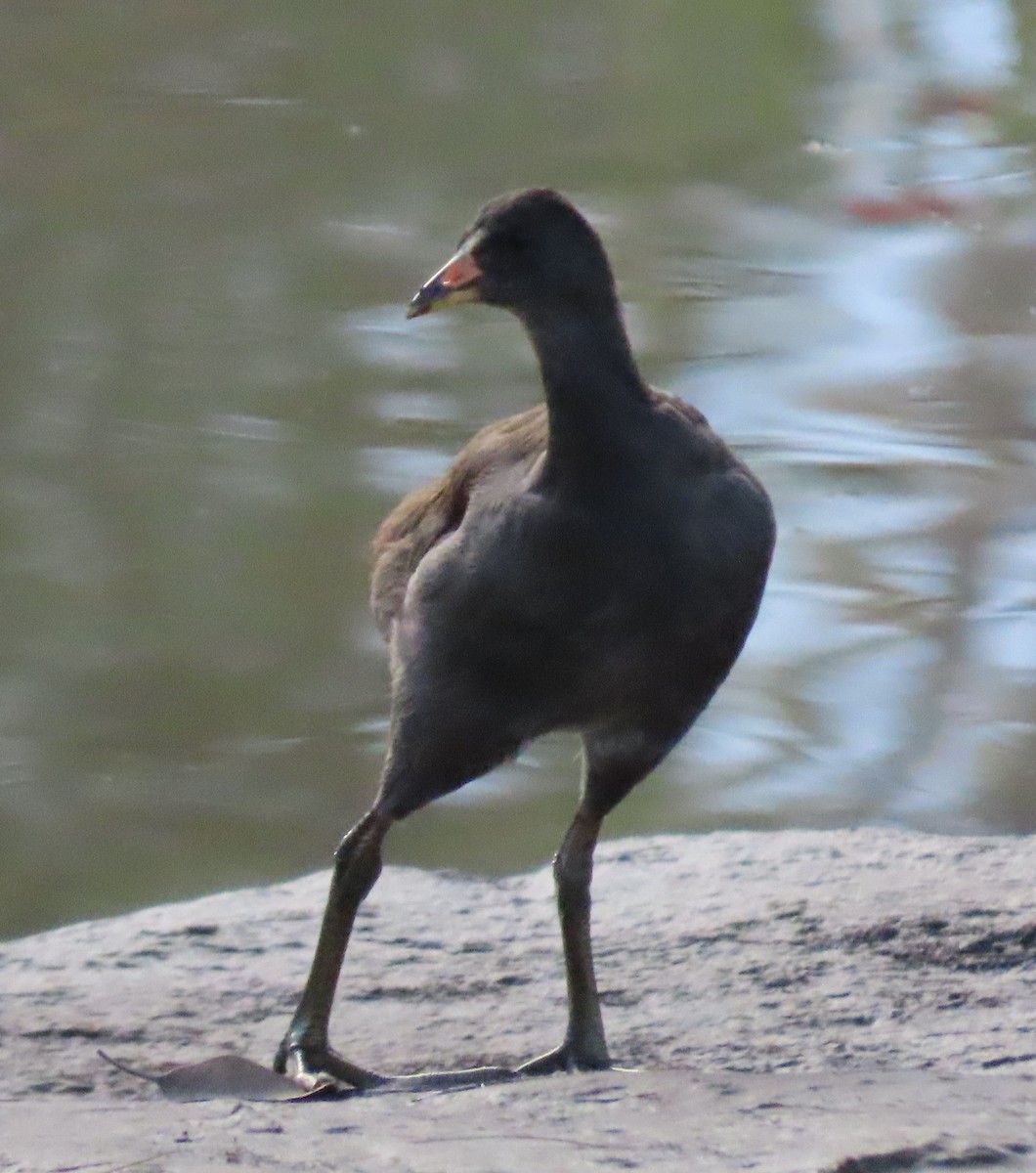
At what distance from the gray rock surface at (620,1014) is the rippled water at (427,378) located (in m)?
0.77

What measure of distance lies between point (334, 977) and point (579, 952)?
367 millimetres

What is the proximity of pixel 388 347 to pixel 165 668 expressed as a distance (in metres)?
2.36

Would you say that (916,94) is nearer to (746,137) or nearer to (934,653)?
(746,137)

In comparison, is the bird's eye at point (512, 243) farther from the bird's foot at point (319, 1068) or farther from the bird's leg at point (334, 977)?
the bird's foot at point (319, 1068)

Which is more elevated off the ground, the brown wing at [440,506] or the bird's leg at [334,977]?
the brown wing at [440,506]

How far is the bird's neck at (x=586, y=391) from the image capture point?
3080 mm

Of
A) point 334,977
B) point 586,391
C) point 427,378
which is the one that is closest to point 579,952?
point 334,977

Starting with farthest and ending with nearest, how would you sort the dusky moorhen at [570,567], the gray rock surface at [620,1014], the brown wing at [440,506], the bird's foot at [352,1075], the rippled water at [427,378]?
1. the rippled water at [427,378]
2. the brown wing at [440,506]
3. the bird's foot at [352,1075]
4. the dusky moorhen at [570,567]
5. the gray rock surface at [620,1014]

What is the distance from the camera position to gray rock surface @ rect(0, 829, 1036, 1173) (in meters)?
2.46

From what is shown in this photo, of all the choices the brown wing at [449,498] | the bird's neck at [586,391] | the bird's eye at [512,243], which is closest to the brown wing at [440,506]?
the brown wing at [449,498]

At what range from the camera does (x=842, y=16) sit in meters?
12.9

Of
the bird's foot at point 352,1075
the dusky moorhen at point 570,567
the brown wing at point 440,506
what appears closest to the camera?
the dusky moorhen at point 570,567

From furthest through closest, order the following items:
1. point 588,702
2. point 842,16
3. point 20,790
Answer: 1. point 842,16
2. point 20,790
3. point 588,702

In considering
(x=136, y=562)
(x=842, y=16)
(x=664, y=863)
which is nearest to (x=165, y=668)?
(x=136, y=562)
